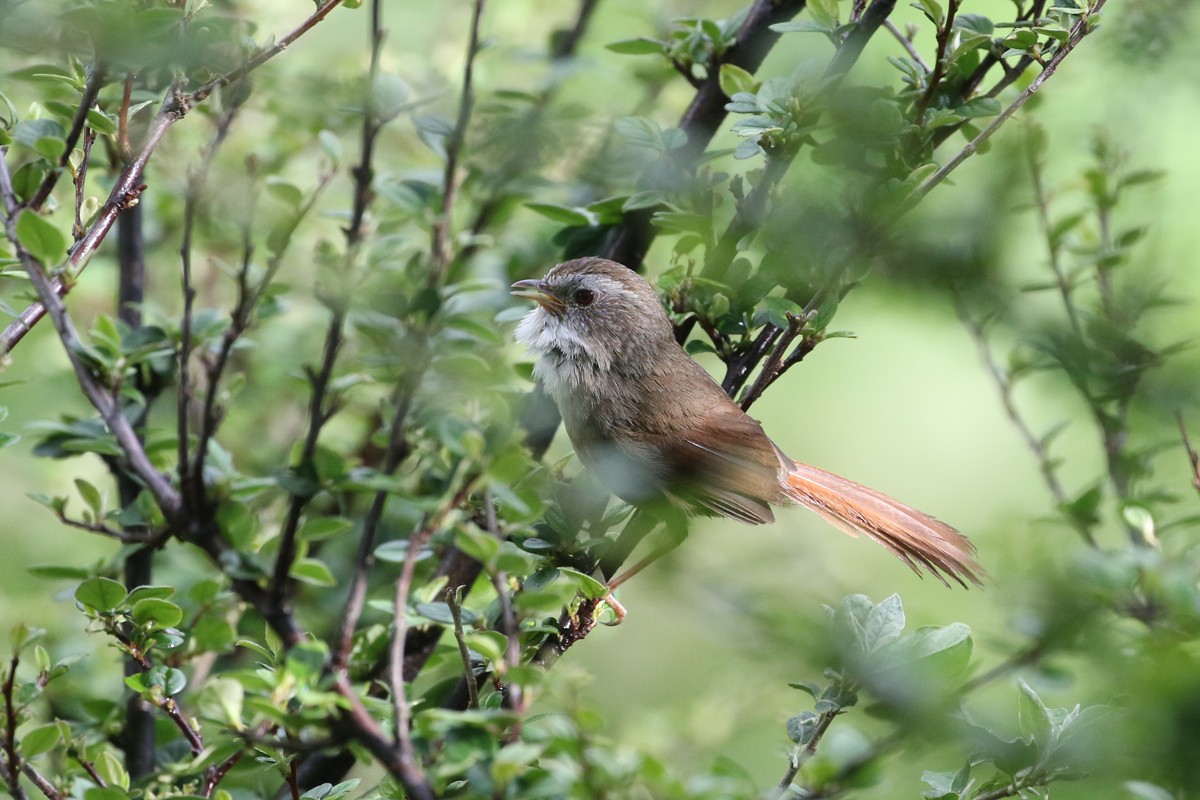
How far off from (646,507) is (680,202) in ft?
2.23

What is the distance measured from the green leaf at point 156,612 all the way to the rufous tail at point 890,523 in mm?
1786

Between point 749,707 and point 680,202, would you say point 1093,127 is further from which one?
point 749,707

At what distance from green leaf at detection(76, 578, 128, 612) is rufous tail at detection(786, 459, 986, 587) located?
1.87m

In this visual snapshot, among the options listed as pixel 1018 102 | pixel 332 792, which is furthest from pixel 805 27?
pixel 332 792

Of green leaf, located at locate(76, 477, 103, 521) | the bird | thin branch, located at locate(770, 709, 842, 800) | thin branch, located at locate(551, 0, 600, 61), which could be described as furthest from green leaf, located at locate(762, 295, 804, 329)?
thin branch, located at locate(551, 0, 600, 61)

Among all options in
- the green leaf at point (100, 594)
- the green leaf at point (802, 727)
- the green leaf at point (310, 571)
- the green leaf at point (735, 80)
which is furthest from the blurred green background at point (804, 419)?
the green leaf at point (100, 594)

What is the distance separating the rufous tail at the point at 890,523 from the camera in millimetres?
2930

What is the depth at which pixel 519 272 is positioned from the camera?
11.9 feet

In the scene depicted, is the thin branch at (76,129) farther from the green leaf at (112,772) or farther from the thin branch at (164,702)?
the green leaf at (112,772)

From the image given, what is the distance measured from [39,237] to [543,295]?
6.37 feet

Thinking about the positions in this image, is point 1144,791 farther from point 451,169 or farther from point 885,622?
point 451,169

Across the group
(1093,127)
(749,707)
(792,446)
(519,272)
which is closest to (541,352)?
(519,272)

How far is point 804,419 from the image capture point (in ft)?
22.1

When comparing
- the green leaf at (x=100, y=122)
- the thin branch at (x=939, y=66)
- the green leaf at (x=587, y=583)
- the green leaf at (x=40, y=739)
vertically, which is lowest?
the green leaf at (x=40, y=739)
